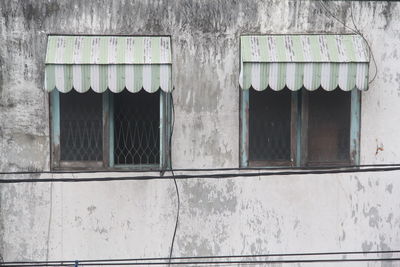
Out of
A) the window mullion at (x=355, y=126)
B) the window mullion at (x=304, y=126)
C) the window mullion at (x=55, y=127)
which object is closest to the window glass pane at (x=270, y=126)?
the window mullion at (x=304, y=126)

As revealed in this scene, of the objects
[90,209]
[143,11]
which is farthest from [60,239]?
[143,11]

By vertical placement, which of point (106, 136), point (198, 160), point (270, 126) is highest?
point (270, 126)

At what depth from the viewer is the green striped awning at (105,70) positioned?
5.42m

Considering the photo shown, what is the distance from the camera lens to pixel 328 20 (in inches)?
231

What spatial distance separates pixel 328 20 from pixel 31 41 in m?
3.02

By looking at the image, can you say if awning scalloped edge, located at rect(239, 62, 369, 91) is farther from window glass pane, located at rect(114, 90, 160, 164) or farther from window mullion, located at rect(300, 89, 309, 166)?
window glass pane, located at rect(114, 90, 160, 164)

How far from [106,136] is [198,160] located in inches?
38.4

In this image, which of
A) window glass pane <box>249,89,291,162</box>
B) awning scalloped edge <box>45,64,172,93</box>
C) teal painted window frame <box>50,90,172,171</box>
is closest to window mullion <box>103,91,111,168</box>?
teal painted window frame <box>50,90,172,171</box>

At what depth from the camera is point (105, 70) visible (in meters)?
5.43

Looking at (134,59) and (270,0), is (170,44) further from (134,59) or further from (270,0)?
(270,0)

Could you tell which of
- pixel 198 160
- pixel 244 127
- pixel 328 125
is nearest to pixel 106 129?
pixel 198 160

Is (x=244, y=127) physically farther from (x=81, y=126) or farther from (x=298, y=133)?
(x=81, y=126)

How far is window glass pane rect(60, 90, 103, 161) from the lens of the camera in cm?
587

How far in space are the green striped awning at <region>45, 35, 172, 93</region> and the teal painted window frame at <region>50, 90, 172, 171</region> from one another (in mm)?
364
